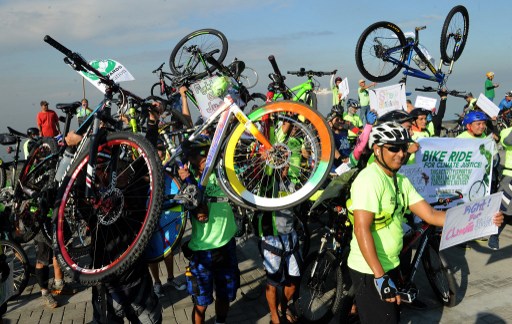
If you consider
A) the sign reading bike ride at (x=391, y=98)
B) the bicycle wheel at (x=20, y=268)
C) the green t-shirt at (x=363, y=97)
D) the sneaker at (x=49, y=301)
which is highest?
the sign reading bike ride at (x=391, y=98)

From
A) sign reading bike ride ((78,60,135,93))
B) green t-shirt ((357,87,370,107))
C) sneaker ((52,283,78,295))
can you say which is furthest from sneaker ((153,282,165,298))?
green t-shirt ((357,87,370,107))

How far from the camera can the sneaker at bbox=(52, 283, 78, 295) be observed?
18.5 feet

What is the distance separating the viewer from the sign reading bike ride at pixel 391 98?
23.8 feet

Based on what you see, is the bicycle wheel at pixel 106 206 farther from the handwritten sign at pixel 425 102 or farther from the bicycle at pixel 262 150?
the handwritten sign at pixel 425 102

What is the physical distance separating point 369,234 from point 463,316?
2544 mm

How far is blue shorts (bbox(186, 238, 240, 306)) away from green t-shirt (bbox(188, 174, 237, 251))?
64 mm

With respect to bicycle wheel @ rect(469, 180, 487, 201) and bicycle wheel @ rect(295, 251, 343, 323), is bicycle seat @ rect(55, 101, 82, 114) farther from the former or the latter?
bicycle wheel @ rect(469, 180, 487, 201)

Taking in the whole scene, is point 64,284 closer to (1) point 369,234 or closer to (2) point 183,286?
(2) point 183,286

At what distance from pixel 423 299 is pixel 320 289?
142 cm

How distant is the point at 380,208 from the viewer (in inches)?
117

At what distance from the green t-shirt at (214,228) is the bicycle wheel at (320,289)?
1.13 m

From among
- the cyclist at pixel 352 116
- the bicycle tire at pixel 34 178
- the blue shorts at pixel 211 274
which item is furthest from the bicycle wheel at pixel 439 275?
the cyclist at pixel 352 116

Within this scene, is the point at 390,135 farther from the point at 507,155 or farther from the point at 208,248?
the point at 507,155

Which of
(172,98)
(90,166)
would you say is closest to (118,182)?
(90,166)
